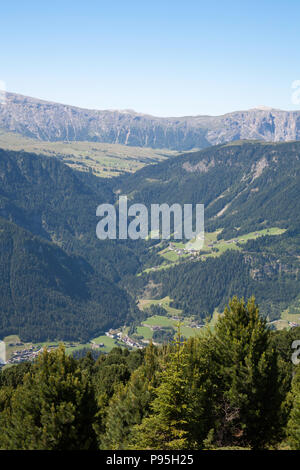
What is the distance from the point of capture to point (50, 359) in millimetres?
55719

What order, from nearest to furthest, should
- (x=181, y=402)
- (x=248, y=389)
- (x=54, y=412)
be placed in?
(x=181, y=402) → (x=54, y=412) → (x=248, y=389)

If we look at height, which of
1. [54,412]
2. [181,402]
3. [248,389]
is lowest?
[248,389]

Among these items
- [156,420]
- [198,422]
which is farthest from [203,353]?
[156,420]

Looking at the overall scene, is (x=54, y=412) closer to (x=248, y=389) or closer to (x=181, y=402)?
(x=181, y=402)

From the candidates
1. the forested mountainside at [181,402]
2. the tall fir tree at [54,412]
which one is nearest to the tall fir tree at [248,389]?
the forested mountainside at [181,402]

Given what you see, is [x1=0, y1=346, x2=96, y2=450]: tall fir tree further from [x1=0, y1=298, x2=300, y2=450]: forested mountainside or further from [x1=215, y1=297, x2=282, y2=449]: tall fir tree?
[x1=215, y1=297, x2=282, y2=449]: tall fir tree

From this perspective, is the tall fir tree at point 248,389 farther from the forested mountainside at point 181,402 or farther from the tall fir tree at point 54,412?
the tall fir tree at point 54,412

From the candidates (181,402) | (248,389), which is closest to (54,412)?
(181,402)

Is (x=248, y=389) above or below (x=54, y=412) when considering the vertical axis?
below

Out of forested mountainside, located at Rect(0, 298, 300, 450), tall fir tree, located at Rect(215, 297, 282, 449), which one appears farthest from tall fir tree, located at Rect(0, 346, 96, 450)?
tall fir tree, located at Rect(215, 297, 282, 449)
